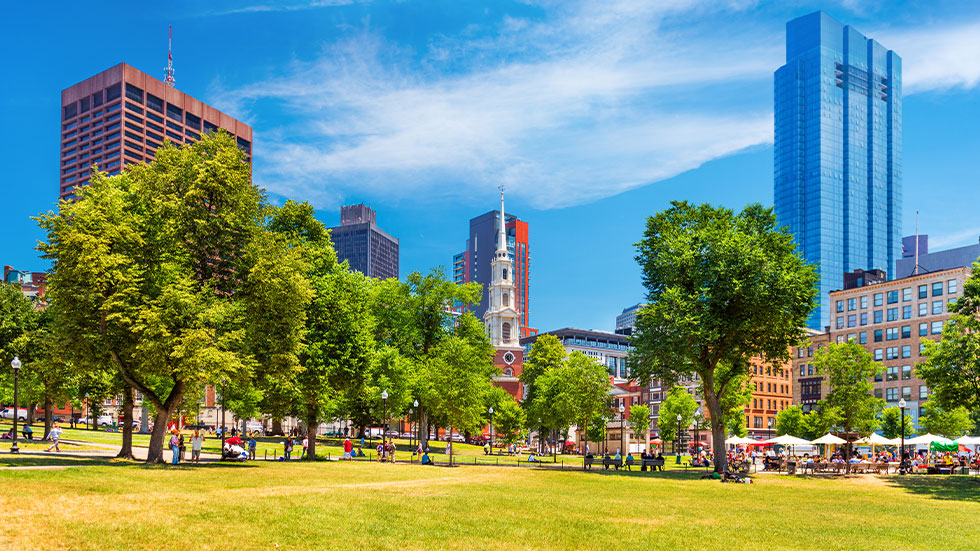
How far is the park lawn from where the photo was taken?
19.0 m

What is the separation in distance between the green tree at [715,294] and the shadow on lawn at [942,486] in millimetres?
9990

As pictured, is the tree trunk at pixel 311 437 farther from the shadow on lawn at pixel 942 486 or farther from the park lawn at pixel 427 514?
the shadow on lawn at pixel 942 486

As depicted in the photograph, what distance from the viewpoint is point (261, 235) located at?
142 ft

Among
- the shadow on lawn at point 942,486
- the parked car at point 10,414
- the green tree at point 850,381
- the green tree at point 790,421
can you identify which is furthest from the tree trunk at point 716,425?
the parked car at point 10,414

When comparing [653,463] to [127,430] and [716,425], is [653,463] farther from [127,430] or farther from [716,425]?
[127,430]

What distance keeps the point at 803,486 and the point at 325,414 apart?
5963 cm

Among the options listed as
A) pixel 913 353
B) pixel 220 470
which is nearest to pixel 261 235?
pixel 220 470

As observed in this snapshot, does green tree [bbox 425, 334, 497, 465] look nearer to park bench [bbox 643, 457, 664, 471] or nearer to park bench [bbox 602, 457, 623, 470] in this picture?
park bench [bbox 602, 457, 623, 470]

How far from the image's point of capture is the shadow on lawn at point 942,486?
37.8 m

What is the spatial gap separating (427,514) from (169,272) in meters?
22.5

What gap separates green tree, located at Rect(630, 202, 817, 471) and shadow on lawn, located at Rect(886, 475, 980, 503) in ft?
32.8

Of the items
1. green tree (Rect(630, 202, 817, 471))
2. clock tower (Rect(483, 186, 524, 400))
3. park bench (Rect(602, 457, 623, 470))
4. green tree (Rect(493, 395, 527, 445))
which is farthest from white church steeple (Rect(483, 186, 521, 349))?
green tree (Rect(630, 202, 817, 471))

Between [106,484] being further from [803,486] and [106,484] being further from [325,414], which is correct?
[325,414]

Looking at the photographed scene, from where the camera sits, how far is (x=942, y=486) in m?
44.5
